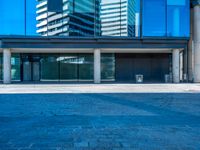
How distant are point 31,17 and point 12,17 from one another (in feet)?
Result: 5.87

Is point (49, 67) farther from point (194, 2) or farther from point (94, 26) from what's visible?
point (194, 2)

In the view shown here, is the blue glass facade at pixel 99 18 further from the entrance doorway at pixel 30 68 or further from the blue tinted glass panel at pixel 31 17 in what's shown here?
the entrance doorway at pixel 30 68

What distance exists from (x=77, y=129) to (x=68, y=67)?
26512mm

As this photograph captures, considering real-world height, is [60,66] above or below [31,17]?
below

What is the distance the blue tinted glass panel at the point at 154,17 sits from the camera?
27578 millimetres

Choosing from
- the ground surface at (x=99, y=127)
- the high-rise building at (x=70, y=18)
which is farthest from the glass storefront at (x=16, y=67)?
the ground surface at (x=99, y=127)

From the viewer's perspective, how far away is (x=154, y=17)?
27.7 meters

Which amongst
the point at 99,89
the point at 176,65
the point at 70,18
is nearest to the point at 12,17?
the point at 70,18

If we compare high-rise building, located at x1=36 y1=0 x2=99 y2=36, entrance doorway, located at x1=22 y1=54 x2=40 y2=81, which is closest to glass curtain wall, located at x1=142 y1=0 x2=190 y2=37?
high-rise building, located at x1=36 y1=0 x2=99 y2=36

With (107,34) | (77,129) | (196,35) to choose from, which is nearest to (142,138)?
(77,129)

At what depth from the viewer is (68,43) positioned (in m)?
27.4

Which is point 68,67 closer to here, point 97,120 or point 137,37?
point 137,37

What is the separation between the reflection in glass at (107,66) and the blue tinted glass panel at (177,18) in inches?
337

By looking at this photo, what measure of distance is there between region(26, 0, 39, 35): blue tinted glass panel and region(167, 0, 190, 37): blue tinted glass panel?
12.7m
